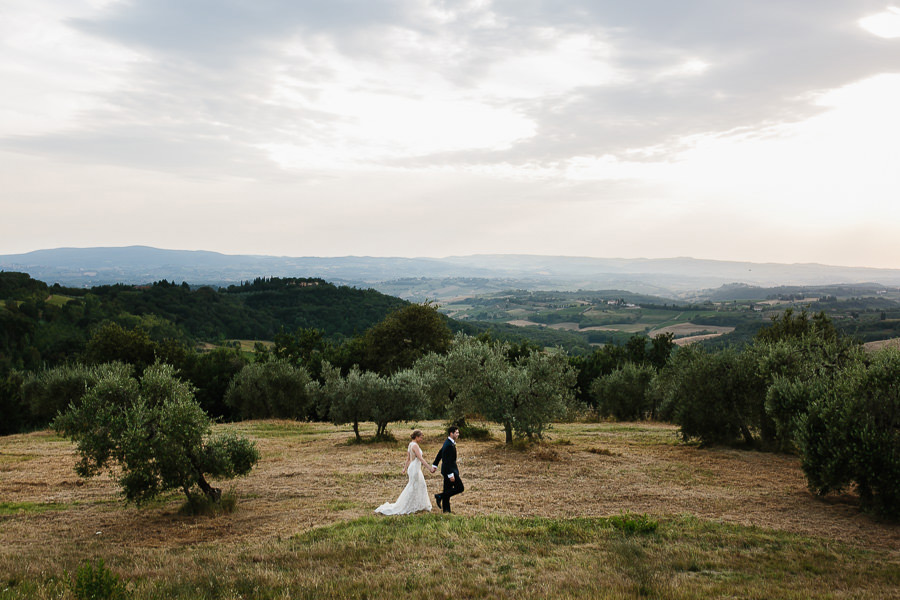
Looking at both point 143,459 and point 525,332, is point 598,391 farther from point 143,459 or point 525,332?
point 525,332

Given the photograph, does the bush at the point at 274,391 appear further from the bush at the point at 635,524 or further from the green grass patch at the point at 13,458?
the bush at the point at 635,524

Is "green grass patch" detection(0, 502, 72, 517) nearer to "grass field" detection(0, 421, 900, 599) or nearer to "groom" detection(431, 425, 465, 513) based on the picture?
"grass field" detection(0, 421, 900, 599)

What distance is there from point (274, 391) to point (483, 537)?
38.4 metres

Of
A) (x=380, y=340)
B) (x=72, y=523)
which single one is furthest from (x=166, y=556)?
(x=380, y=340)

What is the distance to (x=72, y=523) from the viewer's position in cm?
1504

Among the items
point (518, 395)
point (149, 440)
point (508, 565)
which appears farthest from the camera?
point (518, 395)

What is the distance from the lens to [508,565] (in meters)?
10.3

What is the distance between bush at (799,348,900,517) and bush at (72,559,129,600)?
761 inches

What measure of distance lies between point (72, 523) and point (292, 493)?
6.66 meters

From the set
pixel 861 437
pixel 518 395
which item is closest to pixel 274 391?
pixel 518 395

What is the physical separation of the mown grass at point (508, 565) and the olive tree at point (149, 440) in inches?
117

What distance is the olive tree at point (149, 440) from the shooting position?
47.5 ft

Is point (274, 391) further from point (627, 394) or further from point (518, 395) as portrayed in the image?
point (627, 394)

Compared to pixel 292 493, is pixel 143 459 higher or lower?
higher
